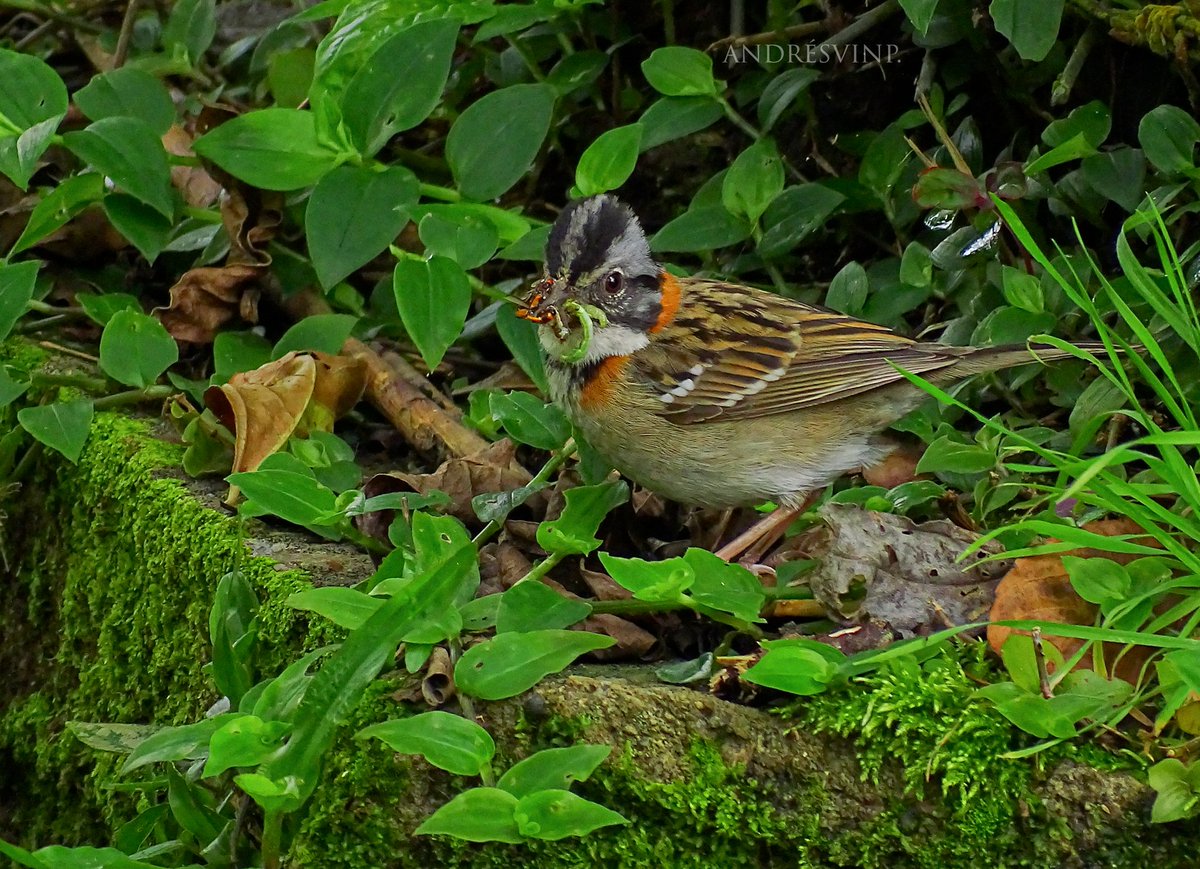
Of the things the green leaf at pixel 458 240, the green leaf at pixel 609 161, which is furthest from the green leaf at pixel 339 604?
the green leaf at pixel 609 161

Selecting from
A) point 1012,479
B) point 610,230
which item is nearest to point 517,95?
point 610,230

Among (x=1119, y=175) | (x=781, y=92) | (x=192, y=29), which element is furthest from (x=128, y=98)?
(x=1119, y=175)

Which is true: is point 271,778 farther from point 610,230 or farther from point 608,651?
point 610,230

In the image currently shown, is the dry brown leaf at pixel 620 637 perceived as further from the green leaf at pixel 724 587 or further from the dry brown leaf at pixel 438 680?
the dry brown leaf at pixel 438 680

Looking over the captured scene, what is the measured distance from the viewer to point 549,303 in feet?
13.6

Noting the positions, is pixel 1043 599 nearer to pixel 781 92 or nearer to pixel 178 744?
pixel 178 744

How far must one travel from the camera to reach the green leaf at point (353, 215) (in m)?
4.05

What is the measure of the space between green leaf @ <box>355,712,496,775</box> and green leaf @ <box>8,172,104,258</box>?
2.67 metres

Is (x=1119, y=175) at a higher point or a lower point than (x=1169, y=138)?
lower

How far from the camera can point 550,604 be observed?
2.95 meters

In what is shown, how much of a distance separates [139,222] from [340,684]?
8.93ft

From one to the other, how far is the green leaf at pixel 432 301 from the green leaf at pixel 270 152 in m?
0.53

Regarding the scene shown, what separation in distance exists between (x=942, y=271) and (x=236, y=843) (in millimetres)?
2888

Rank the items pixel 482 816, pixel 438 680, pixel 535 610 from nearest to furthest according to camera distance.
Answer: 1. pixel 482 816
2. pixel 438 680
3. pixel 535 610
